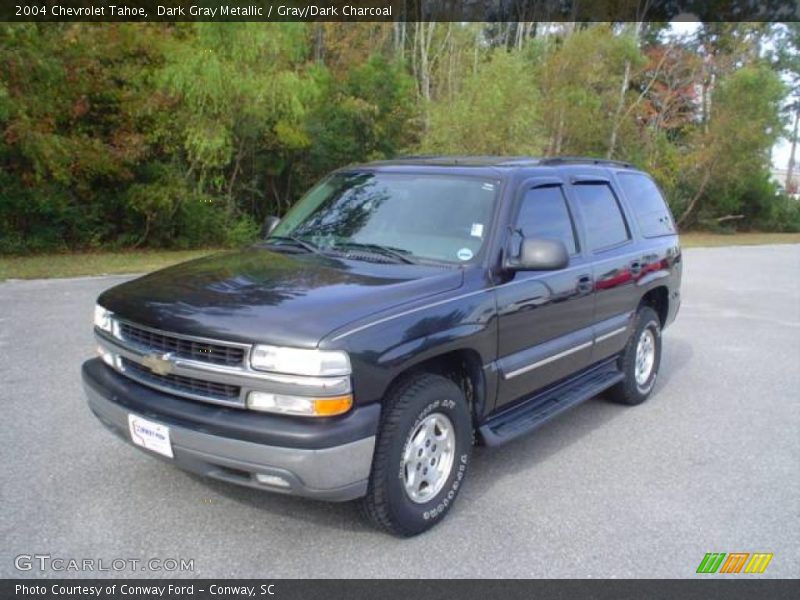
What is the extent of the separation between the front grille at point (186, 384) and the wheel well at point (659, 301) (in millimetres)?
3968

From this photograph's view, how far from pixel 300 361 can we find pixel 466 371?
46.6 inches

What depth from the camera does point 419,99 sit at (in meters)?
22.6

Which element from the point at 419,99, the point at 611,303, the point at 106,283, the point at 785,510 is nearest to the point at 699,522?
the point at 785,510

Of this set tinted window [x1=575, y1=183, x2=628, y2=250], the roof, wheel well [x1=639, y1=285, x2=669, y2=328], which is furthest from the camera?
wheel well [x1=639, y1=285, x2=669, y2=328]

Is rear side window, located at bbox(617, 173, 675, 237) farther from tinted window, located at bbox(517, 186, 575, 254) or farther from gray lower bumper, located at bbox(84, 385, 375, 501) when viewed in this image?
gray lower bumper, located at bbox(84, 385, 375, 501)

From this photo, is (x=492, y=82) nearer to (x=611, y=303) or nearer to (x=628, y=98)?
(x=628, y=98)

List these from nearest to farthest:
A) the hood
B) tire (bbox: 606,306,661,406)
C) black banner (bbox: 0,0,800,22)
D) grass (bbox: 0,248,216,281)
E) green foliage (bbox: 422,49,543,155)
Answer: the hood < tire (bbox: 606,306,661,406) < grass (bbox: 0,248,216,281) < black banner (bbox: 0,0,800,22) < green foliage (bbox: 422,49,543,155)

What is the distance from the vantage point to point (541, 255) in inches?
150

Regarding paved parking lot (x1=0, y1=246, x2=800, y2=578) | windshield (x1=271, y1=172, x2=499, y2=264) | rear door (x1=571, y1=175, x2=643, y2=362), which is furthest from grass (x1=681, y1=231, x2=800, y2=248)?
windshield (x1=271, y1=172, x2=499, y2=264)

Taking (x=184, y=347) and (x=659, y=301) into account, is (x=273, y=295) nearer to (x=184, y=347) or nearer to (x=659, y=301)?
(x=184, y=347)

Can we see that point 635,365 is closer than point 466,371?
No

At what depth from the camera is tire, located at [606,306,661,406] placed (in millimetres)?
5543

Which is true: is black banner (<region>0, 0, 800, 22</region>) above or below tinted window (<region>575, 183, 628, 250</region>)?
above
